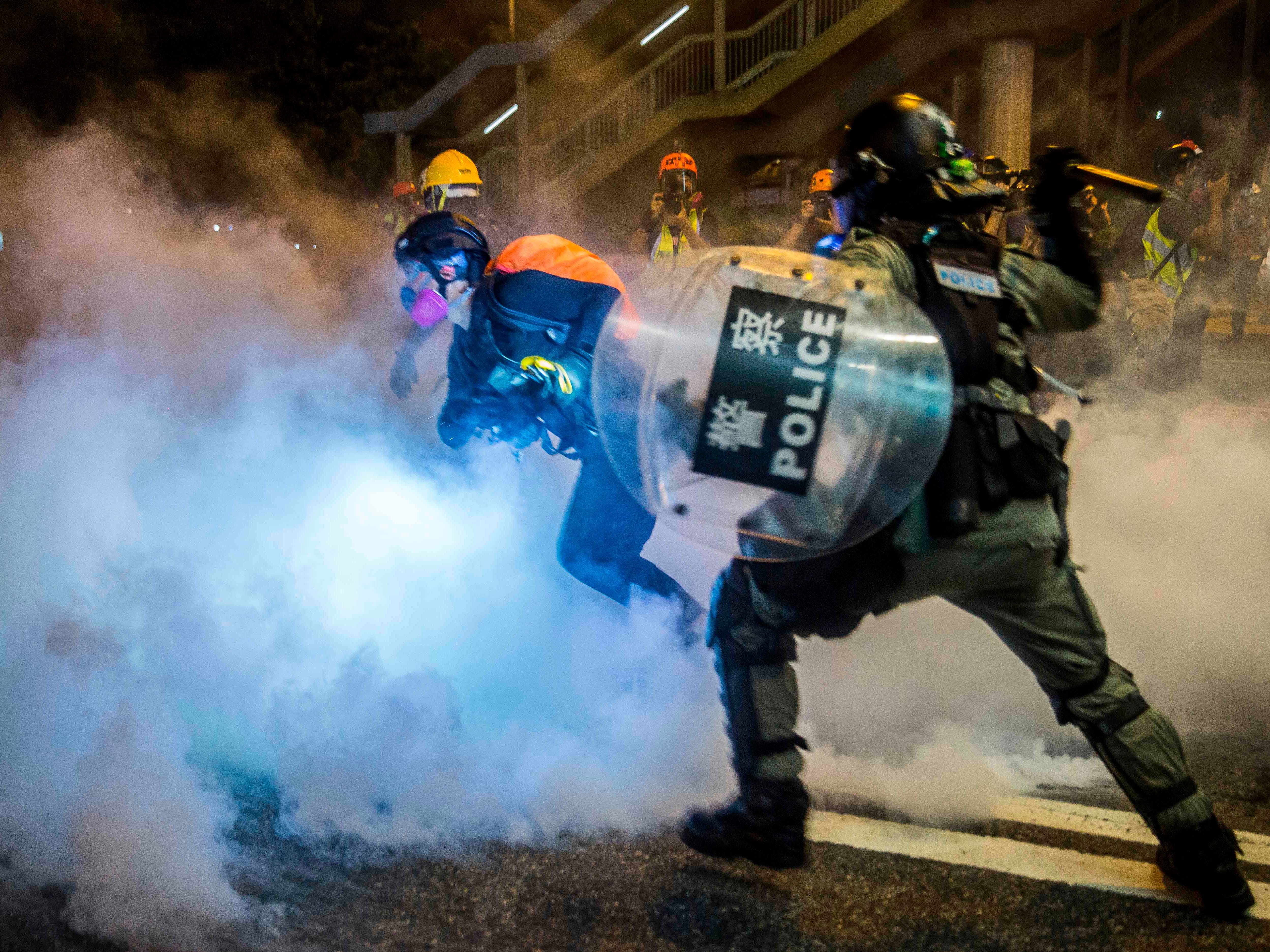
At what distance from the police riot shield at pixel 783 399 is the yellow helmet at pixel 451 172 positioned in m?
2.87

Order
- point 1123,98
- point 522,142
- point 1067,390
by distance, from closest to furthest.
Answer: point 1067,390 → point 522,142 → point 1123,98

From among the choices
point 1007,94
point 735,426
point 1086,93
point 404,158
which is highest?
point 1086,93

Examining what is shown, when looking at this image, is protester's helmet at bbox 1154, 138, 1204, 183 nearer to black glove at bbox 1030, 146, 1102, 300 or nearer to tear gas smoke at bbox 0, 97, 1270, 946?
tear gas smoke at bbox 0, 97, 1270, 946

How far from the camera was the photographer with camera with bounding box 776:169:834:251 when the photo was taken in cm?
605

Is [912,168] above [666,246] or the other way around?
the other way around

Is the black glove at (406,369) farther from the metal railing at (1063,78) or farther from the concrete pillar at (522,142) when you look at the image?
the metal railing at (1063,78)

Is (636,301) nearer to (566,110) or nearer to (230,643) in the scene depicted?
(230,643)

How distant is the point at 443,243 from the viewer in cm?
321

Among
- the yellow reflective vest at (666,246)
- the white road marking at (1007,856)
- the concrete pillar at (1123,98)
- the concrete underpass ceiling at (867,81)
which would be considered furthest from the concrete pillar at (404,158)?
the white road marking at (1007,856)

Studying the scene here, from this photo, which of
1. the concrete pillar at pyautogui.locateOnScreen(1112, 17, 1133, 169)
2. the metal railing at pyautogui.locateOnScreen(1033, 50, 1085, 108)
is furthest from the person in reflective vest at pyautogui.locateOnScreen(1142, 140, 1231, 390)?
the concrete pillar at pyautogui.locateOnScreen(1112, 17, 1133, 169)

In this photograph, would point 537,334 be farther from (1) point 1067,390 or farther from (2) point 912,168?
(1) point 1067,390

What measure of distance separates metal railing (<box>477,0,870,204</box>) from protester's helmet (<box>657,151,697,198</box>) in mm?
5600

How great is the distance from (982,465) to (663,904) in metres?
1.10

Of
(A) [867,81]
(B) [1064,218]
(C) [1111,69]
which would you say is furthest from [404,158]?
(B) [1064,218]
